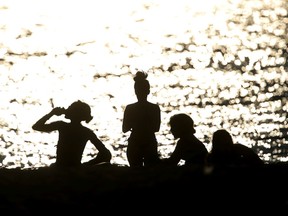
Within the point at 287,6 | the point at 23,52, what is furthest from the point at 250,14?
the point at 23,52

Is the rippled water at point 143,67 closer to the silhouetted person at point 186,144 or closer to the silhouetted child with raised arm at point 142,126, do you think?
the silhouetted child with raised arm at point 142,126

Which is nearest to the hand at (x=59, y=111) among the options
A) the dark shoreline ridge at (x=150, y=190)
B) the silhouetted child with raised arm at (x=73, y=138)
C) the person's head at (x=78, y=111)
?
the silhouetted child with raised arm at (x=73, y=138)

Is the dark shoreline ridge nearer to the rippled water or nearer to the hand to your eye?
the hand

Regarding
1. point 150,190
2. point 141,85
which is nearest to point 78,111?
point 141,85

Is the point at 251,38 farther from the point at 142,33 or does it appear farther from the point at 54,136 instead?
the point at 54,136

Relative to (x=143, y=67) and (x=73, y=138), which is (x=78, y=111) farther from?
(x=143, y=67)

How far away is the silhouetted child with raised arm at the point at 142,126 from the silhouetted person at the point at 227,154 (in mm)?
2003

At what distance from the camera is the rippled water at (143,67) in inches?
2758

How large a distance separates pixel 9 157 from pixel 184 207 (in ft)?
203

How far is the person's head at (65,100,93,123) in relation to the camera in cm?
1038

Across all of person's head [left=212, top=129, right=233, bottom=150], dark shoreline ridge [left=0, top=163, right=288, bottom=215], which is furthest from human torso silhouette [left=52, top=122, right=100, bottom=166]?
person's head [left=212, top=129, right=233, bottom=150]

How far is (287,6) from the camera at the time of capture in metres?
104

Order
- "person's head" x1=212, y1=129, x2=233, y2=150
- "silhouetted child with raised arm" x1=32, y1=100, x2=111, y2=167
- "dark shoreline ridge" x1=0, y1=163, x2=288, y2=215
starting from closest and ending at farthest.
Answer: "dark shoreline ridge" x1=0, y1=163, x2=288, y2=215 → "person's head" x1=212, y1=129, x2=233, y2=150 → "silhouetted child with raised arm" x1=32, y1=100, x2=111, y2=167

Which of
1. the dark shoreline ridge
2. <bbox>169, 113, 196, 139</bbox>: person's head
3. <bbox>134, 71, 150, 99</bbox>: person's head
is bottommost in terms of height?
the dark shoreline ridge
